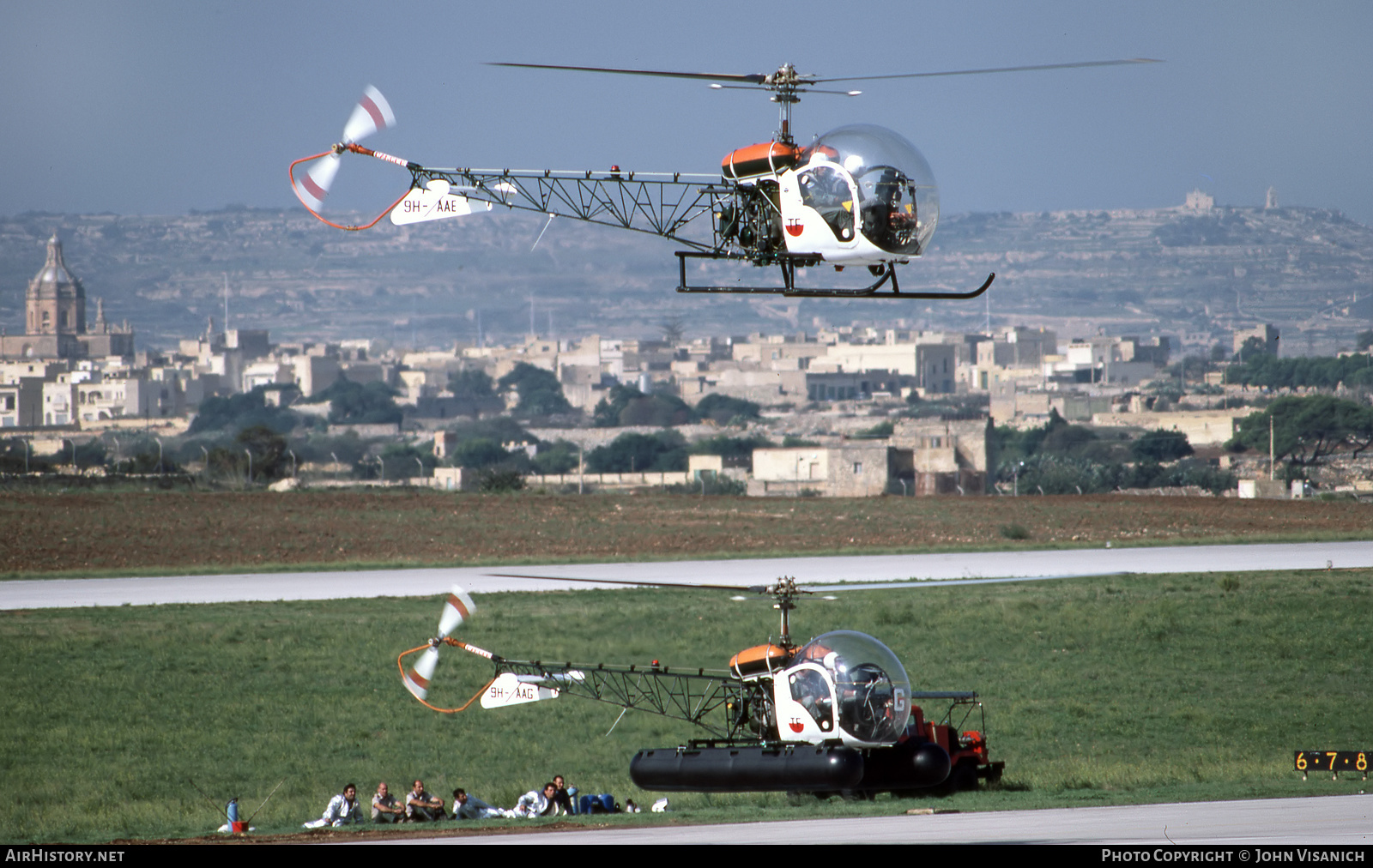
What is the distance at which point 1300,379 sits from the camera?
153m

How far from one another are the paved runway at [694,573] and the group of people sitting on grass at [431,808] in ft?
38.6

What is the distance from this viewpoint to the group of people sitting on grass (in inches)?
563

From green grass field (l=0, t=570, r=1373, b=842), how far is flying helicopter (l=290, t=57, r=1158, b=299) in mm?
5114

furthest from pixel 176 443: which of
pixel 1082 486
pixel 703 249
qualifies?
pixel 703 249

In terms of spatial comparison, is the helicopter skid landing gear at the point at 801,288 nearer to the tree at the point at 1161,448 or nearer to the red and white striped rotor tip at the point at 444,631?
the red and white striped rotor tip at the point at 444,631

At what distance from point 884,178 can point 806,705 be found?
4297mm

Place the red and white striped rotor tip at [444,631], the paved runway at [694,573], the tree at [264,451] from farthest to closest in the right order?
the tree at [264,451]
the paved runway at [694,573]
the red and white striped rotor tip at [444,631]

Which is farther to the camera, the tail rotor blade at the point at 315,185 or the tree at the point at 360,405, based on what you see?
the tree at the point at 360,405

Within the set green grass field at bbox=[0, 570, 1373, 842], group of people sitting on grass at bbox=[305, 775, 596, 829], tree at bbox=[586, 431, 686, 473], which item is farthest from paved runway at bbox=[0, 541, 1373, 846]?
tree at bbox=[586, 431, 686, 473]

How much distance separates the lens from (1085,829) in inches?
464

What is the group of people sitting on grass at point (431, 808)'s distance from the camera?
1429cm

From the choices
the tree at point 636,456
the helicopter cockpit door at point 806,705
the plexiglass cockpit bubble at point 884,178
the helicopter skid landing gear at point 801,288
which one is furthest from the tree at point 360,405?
the plexiglass cockpit bubble at point 884,178

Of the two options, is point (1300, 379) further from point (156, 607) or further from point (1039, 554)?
point (156, 607)

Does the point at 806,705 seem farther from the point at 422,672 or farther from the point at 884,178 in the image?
the point at 884,178
